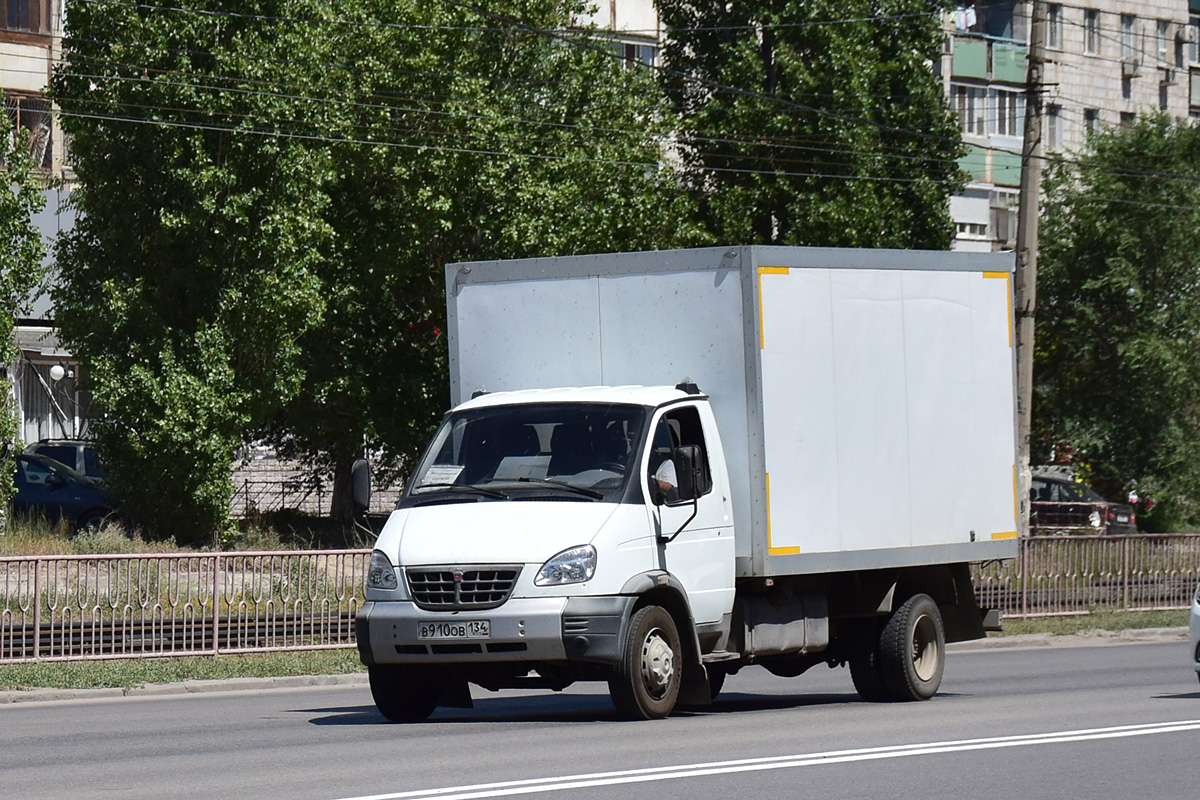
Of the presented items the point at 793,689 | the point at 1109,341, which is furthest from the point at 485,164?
the point at 793,689

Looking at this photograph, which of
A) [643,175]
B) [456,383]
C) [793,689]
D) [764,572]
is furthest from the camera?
[643,175]

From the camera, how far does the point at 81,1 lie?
32312 millimetres

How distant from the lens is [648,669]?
42.4 ft

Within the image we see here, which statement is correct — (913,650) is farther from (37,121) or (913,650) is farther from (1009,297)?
(37,121)

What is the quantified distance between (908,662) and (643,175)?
82.1 ft

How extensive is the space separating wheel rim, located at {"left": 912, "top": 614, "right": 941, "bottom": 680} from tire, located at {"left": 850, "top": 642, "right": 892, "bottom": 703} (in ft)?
1.11

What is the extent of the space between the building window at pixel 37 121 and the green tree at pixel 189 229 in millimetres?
12022

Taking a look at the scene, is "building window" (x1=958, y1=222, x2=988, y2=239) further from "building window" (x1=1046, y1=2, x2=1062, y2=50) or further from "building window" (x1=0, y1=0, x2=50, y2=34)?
"building window" (x1=0, y1=0, x2=50, y2=34)

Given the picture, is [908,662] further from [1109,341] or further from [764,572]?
[1109,341]

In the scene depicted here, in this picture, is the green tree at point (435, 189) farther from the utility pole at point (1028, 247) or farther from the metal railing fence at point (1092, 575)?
the metal railing fence at point (1092, 575)

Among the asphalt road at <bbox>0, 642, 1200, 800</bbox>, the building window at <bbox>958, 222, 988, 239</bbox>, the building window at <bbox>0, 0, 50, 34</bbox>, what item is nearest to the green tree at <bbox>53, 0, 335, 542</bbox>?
the building window at <bbox>0, 0, 50, 34</bbox>

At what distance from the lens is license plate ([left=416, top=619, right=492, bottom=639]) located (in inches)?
489

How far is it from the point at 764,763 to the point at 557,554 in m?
2.32

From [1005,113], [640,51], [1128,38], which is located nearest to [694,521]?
[640,51]
